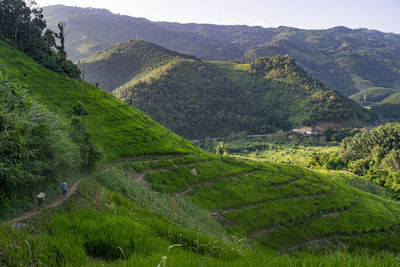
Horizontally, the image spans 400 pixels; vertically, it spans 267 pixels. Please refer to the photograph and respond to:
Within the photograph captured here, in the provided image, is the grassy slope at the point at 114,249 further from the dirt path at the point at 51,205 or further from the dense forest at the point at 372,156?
the dense forest at the point at 372,156

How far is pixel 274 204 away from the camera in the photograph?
37188 millimetres

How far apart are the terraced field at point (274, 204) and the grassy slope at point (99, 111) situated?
331cm

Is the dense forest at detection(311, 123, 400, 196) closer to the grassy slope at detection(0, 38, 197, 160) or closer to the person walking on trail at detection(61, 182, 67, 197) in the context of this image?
the grassy slope at detection(0, 38, 197, 160)

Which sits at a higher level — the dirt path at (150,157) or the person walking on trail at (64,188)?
the person walking on trail at (64,188)

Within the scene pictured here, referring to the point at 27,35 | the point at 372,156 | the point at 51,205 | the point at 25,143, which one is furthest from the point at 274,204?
the point at 372,156

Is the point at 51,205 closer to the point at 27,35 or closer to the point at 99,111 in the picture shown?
the point at 99,111

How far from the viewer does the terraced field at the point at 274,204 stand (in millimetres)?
31875

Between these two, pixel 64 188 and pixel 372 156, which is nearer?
pixel 64 188

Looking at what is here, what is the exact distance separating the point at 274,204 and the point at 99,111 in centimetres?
3917

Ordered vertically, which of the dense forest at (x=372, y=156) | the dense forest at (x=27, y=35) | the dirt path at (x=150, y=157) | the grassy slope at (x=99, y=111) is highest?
the dense forest at (x=27, y=35)

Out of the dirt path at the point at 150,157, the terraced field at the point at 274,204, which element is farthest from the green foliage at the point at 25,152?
the dirt path at the point at 150,157

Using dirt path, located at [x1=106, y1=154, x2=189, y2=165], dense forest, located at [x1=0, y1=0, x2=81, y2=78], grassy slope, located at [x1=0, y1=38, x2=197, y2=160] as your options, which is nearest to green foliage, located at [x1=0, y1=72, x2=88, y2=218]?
dirt path, located at [x1=106, y1=154, x2=189, y2=165]

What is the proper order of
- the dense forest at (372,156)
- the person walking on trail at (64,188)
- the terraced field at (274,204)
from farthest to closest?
the dense forest at (372,156), the terraced field at (274,204), the person walking on trail at (64,188)

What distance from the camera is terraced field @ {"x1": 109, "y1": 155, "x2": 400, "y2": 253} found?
31.9 metres
